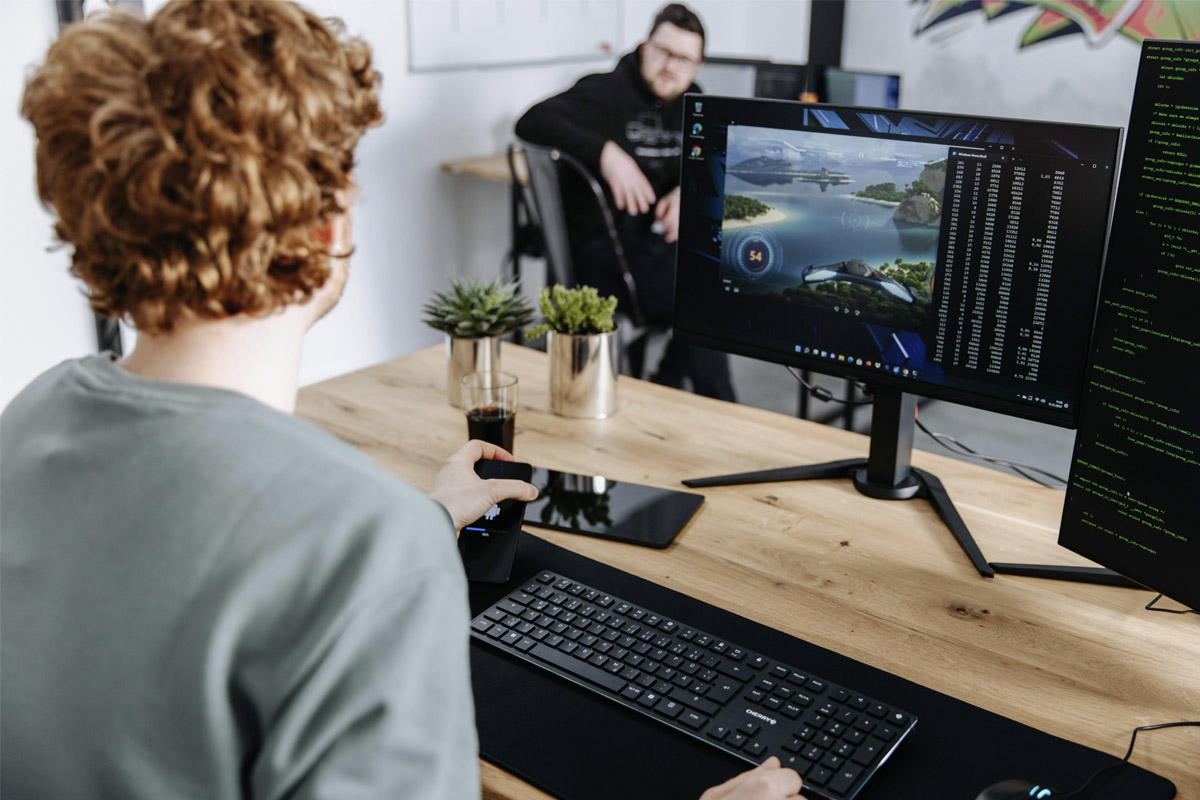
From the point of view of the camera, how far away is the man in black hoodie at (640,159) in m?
3.16

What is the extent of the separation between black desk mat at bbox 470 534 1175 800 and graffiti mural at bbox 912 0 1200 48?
323cm

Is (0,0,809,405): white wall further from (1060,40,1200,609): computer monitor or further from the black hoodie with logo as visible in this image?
(1060,40,1200,609): computer monitor

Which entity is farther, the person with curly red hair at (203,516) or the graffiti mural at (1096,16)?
the graffiti mural at (1096,16)

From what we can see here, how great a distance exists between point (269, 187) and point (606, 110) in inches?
116

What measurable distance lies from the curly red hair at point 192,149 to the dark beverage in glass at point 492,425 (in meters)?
0.77

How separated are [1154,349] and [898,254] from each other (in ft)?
1.11

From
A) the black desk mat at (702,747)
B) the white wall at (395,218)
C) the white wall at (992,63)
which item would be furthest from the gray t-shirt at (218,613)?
the white wall at (992,63)

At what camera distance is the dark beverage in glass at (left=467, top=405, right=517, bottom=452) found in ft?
4.80

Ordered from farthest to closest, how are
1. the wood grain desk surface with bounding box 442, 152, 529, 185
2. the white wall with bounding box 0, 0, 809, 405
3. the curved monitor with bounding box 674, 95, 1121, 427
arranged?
the wood grain desk surface with bounding box 442, 152, 529, 185, the white wall with bounding box 0, 0, 809, 405, the curved monitor with bounding box 674, 95, 1121, 427

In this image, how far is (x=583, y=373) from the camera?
1.60m

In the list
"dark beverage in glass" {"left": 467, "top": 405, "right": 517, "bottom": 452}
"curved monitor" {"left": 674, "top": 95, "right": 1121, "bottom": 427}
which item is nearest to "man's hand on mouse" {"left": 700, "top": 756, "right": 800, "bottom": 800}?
"curved monitor" {"left": 674, "top": 95, "right": 1121, "bottom": 427}

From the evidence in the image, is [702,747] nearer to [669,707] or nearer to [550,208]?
[669,707]

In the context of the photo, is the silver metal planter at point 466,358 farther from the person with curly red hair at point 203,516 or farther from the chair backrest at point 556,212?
the chair backrest at point 556,212

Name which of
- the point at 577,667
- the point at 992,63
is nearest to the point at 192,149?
the point at 577,667
